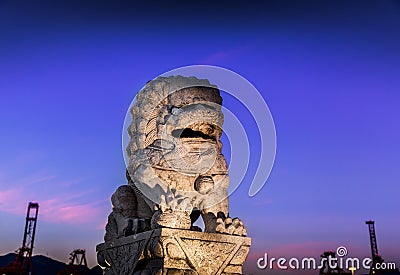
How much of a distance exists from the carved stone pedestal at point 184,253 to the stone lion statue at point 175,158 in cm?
21

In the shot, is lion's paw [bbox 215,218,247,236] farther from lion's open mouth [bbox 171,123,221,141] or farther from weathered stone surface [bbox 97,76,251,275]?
lion's open mouth [bbox 171,123,221,141]

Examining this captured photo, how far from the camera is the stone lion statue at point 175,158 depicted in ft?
18.7

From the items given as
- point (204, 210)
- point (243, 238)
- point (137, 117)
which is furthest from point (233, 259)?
point (137, 117)

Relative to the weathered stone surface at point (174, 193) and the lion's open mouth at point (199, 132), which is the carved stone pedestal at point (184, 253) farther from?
the lion's open mouth at point (199, 132)

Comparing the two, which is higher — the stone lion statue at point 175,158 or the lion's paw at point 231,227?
the stone lion statue at point 175,158

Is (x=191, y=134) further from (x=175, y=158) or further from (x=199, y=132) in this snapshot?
(x=175, y=158)

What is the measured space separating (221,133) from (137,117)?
4.06ft

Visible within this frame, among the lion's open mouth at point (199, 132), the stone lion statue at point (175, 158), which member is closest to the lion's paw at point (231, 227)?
the stone lion statue at point (175, 158)

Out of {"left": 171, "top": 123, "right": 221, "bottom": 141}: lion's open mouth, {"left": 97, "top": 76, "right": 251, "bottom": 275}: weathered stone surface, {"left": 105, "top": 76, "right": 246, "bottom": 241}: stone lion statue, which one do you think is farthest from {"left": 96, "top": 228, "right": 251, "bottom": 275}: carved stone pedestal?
{"left": 171, "top": 123, "right": 221, "bottom": 141}: lion's open mouth

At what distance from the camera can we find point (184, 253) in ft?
16.3

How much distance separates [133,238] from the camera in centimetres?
555

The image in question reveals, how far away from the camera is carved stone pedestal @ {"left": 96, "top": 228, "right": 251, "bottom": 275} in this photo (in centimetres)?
490

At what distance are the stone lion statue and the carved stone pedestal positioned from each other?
0.21 meters

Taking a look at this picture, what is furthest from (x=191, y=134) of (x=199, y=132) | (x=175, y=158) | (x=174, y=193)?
(x=174, y=193)
